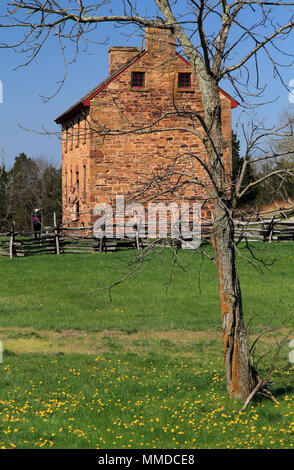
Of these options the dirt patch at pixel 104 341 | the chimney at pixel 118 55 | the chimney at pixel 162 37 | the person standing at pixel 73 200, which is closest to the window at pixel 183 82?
the chimney at pixel 118 55

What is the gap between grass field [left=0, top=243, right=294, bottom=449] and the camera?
7414mm

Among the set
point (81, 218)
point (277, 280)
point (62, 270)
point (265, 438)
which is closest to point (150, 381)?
point (265, 438)

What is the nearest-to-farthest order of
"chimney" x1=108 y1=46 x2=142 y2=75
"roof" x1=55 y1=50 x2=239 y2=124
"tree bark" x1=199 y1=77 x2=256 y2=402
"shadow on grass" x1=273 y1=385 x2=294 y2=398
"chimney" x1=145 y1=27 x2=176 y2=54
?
"chimney" x1=145 y1=27 x2=176 y2=54 → "tree bark" x1=199 y1=77 x2=256 y2=402 → "shadow on grass" x1=273 y1=385 x2=294 y2=398 → "roof" x1=55 y1=50 x2=239 y2=124 → "chimney" x1=108 y1=46 x2=142 y2=75

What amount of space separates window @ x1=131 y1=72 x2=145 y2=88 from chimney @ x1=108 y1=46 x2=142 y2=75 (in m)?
2.12

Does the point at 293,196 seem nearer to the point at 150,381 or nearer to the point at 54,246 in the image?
the point at 54,246

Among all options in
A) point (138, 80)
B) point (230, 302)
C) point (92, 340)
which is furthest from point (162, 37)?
point (138, 80)

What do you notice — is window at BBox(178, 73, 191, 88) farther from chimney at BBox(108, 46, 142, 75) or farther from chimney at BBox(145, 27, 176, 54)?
chimney at BBox(145, 27, 176, 54)

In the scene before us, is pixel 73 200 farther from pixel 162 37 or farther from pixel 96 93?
pixel 162 37

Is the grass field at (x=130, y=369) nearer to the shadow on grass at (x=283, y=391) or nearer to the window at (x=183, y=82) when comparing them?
the shadow on grass at (x=283, y=391)

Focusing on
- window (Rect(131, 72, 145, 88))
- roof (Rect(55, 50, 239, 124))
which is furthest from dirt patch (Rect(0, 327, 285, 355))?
window (Rect(131, 72, 145, 88))

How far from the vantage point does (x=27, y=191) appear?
208 feet

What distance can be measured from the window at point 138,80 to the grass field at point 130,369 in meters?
11.8

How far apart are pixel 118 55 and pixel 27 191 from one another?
34049 mm
